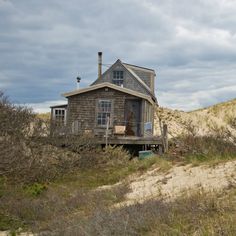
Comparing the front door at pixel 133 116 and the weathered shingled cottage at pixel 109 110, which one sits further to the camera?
the front door at pixel 133 116

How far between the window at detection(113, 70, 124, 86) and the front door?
4050 millimetres

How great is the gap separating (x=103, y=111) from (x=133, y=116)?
1.78m

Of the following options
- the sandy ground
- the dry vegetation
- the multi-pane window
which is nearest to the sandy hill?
the multi-pane window

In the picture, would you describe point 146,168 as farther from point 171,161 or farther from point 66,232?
point 66,232

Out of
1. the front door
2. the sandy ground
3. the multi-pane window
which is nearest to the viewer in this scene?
the sandy ground

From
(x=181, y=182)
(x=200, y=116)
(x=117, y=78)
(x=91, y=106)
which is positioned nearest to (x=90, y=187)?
(x=181, y=182)

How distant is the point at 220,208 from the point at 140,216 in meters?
1.17

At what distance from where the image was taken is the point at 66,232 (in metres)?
6.86

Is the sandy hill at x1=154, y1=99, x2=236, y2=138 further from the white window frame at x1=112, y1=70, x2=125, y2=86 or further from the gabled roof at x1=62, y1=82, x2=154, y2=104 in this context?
the gabled roof at x1=62, y1=82, x2=154, y2=104

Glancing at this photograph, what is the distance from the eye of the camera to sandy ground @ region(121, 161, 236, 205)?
1004 cm

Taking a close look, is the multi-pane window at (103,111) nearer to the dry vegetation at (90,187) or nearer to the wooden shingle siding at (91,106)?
the wooden shingle siding at (91,106)

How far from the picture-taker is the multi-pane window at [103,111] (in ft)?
80.5

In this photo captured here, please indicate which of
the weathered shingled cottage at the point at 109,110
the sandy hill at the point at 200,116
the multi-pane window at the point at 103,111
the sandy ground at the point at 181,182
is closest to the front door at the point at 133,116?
the weathered shingled cottage at the point at 109,110

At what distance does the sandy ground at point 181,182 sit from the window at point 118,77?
1534 centimetres
